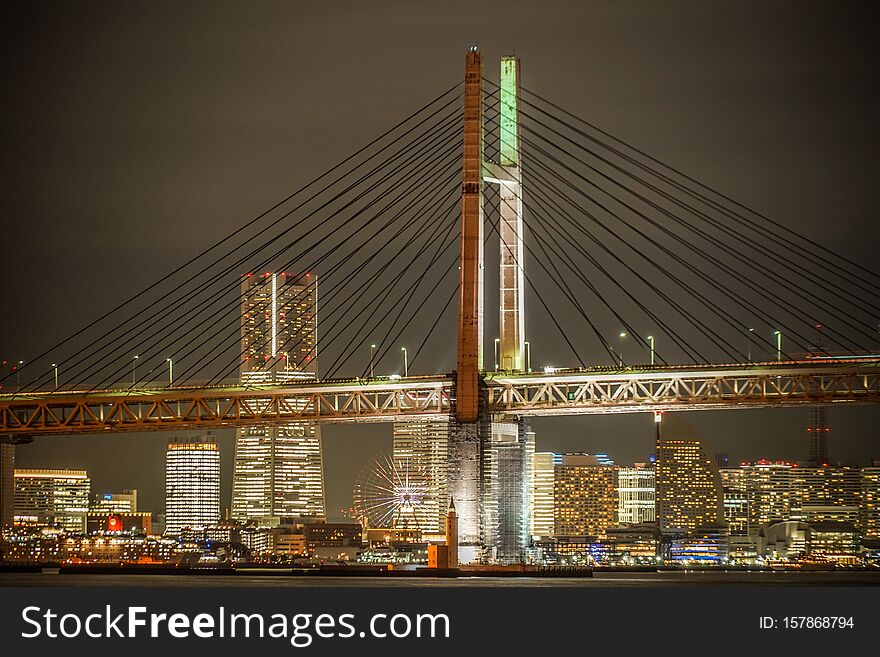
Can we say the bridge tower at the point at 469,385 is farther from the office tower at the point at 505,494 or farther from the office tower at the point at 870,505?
the office tower at the point at 870,505

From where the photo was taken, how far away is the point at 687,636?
2977cm

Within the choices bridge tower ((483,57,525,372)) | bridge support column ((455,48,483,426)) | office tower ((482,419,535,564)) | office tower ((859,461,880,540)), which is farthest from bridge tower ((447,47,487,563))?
office tower ((859,461,880,540))

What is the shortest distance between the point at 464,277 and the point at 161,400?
1546 centimetres

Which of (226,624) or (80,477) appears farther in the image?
(80,477)

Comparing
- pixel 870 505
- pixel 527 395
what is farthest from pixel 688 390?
pixel 870 505

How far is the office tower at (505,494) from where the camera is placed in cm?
6309

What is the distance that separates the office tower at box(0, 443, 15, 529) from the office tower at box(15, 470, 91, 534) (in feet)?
272

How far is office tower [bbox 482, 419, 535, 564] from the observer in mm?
63094

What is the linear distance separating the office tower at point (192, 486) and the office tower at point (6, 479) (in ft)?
290

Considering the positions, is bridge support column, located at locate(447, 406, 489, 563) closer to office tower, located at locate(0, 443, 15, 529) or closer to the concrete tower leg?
the concrete tower leg

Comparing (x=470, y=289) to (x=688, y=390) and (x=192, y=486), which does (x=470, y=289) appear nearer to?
(x=688, y=390)

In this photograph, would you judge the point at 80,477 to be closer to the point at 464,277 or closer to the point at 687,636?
the point at 464,277

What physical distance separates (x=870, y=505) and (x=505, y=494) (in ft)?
328

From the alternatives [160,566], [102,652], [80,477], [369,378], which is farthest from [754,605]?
[80,477]
